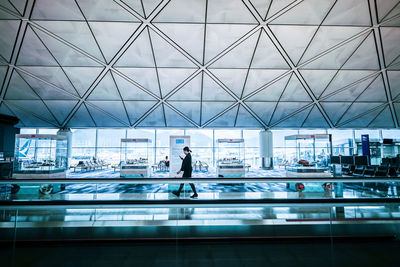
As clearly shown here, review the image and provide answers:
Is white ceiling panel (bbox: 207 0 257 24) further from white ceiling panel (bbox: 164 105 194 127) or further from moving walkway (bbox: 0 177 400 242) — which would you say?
moving walkway (bbox: 0 177 400 242)

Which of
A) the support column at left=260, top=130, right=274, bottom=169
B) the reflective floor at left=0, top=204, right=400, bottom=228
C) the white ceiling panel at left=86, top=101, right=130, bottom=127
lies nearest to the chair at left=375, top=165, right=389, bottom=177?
the support column at left=260, top=130, right=274, bottom=169

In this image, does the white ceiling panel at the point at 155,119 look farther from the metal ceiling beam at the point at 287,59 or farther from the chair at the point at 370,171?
the chair at the point at 370,171

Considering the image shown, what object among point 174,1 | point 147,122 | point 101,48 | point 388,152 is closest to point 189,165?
point 174,1

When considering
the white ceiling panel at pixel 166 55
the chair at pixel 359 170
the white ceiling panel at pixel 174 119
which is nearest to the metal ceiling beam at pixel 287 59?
the white ceiling panel at pixel 166 55

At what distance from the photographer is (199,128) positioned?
965 inches

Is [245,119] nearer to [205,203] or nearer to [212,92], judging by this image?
[212,92]

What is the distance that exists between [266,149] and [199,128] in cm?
829

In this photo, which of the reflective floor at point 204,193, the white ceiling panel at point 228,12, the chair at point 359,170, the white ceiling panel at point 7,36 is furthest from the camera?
the chair at point 359,170

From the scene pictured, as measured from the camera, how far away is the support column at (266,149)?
79.4 feet

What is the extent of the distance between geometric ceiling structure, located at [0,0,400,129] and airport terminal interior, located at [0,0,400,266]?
0.37 ft

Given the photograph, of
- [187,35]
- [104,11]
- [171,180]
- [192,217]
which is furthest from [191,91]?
[171,180]

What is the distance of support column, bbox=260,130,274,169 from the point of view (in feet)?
79.4

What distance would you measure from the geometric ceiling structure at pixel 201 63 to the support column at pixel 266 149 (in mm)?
1231

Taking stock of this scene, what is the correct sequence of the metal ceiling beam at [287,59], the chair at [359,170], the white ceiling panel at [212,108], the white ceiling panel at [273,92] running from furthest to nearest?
the white ceiling panel at [212,108], the white ceiling panel at [273,92], the chair at [359,170], the metal ceiling beam at [287,59]
